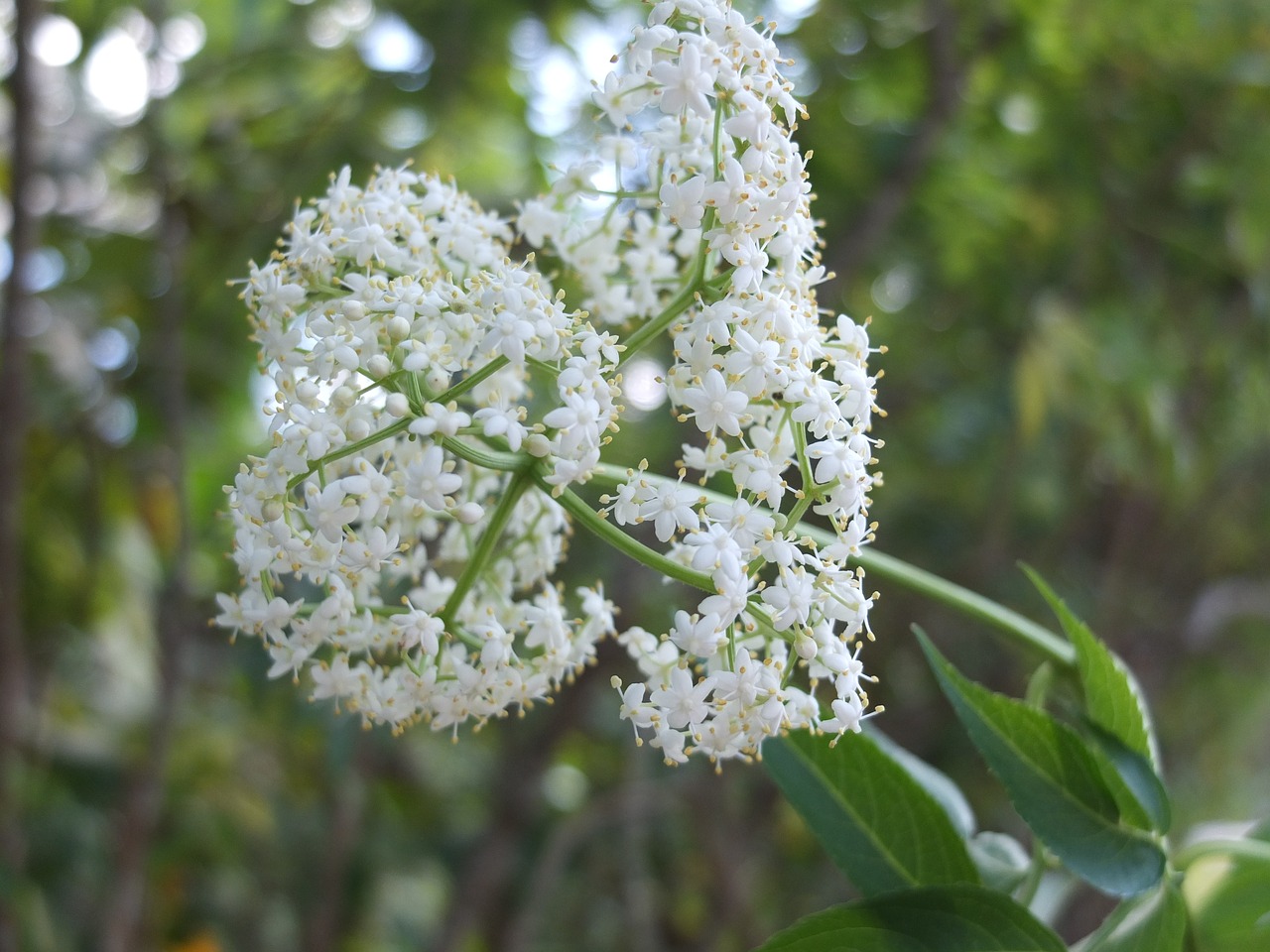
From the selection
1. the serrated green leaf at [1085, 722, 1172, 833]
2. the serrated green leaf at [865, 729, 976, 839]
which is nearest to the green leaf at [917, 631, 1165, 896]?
the serrated green leaf at [1085, 722, 1172, 833]

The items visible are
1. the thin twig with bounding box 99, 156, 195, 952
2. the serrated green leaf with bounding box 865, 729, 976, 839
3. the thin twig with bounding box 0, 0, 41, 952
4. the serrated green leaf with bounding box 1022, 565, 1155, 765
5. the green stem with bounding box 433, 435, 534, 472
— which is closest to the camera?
the green stem with bounding box 433, 435, 534, 472

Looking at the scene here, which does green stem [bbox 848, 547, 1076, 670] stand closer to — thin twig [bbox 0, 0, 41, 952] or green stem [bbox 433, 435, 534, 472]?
green stem [bbox 433, 435, 534, 472]

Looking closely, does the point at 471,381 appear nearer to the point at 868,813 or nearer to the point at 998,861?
the point at 868,813

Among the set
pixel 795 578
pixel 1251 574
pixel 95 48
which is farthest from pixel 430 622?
pixel 1251 574

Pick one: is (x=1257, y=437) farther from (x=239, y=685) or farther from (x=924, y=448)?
(x=239, y=685)

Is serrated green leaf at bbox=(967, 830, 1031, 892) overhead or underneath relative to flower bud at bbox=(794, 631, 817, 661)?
underneath

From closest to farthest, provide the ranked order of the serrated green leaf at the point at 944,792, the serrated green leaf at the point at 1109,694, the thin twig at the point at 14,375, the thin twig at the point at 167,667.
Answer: the serrated green leaf at the point at 1109,694 < the serrated green leaf at the point at 944,792 < the thin twig at the point at 14,375 < the thin twig at the point at 167,667

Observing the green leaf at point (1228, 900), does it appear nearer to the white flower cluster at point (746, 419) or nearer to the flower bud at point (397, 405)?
the white flower cluster at point (746, 419)

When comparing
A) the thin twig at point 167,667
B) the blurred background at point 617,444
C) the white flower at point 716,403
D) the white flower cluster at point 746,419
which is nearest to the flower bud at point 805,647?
the white flower cluster at point 746,419

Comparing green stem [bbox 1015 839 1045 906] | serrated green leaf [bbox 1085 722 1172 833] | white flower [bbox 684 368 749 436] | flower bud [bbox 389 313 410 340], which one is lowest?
green stem [bbox 1015 839 1045 906]
